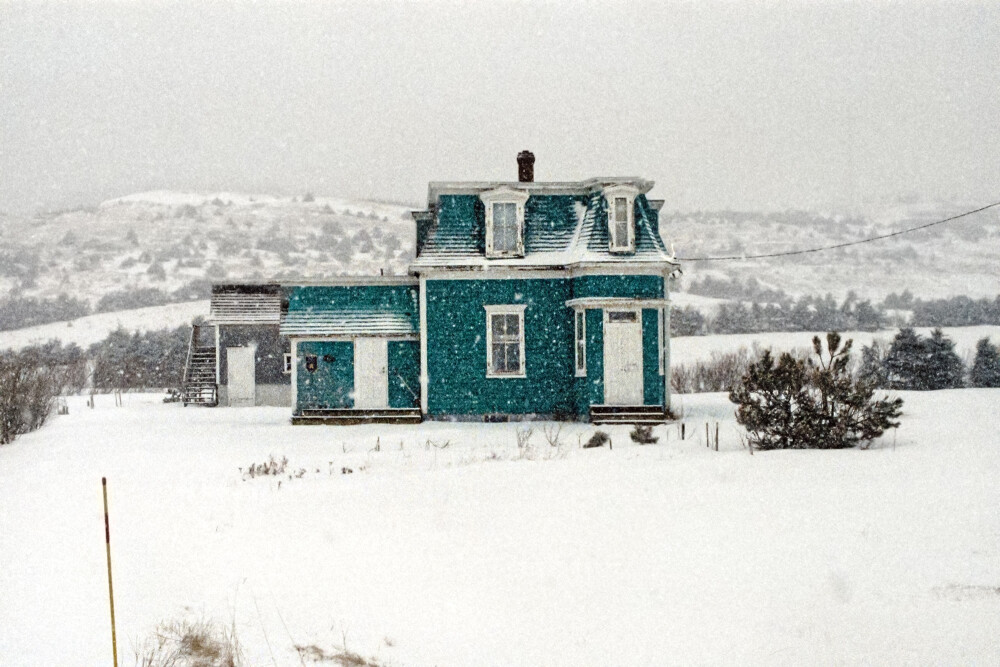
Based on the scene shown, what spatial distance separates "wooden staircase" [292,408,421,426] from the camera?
2120 cm

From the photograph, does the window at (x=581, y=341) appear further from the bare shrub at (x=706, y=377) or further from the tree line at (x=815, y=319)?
the tree line at (x=815, y=319)

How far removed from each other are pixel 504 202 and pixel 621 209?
3.38 m

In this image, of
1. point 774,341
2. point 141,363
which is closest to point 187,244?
point 141,363

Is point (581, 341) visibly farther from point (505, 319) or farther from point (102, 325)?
point (102, 325)

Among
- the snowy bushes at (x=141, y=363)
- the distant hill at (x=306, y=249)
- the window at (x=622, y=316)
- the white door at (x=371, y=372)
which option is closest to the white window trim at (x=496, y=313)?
the window at (x=622, y=316)

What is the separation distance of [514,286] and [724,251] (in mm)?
154992

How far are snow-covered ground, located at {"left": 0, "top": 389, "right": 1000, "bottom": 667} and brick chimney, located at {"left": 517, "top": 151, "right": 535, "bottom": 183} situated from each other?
12.5 m

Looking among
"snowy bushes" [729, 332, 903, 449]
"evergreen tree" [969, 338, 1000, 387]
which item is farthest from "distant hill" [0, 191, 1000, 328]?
"snowy bushes" [729, 332, 903, 449]

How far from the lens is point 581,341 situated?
20859 mm

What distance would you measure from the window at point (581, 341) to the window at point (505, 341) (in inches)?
62.4

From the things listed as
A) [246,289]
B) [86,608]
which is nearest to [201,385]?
[246,289]

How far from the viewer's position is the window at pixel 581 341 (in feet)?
68.0

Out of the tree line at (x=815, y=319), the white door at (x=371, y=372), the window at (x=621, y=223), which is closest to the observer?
the window at (x=621, y=223)

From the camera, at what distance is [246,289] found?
32000 millimetres
